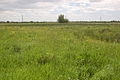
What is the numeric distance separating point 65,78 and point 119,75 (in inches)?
83.0

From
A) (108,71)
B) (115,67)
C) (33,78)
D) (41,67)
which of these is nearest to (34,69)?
(41,67)

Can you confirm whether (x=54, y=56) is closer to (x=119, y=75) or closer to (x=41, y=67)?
(x=41, y=67)

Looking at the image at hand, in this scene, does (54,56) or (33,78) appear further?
(54,56)

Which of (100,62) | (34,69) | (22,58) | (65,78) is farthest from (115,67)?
(22,58)

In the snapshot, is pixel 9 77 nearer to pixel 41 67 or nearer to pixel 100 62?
pixel 41 67

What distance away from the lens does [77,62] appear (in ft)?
28.6

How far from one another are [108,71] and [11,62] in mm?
4065

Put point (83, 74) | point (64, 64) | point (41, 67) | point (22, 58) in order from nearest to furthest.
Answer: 1. point (83, 74)
2. point (41, 67)
3. point (64, 64)
4. point (22, 58)

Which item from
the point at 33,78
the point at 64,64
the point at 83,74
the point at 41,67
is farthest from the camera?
the point at 64,64

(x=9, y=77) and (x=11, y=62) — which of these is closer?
(x=9, y=77)

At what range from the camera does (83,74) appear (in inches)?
285

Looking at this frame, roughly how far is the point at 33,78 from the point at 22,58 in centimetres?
307

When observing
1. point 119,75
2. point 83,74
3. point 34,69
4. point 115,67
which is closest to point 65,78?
point 83,74

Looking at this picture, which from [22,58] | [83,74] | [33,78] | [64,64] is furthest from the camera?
[22,58]
